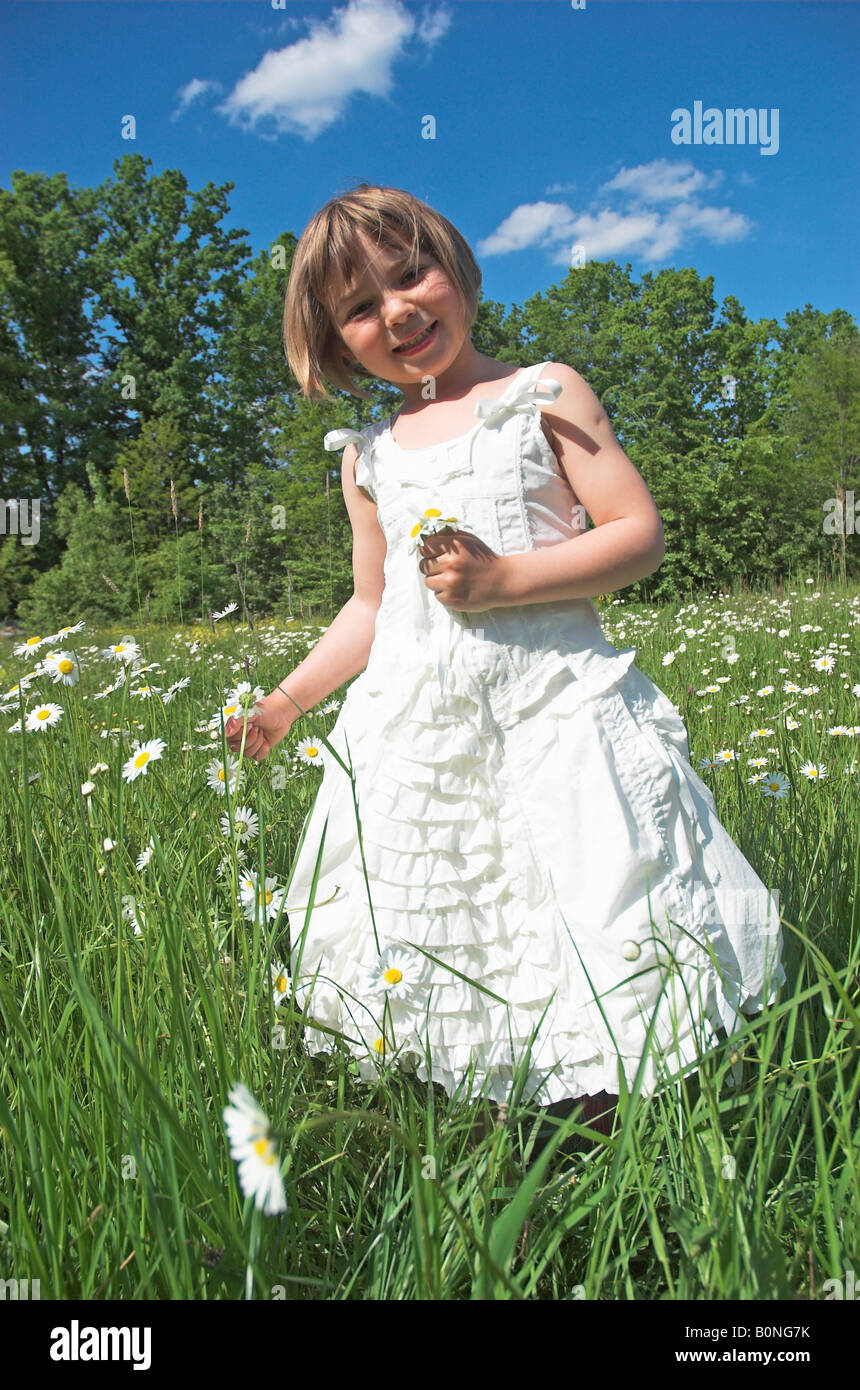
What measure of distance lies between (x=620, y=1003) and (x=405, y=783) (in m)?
0.44

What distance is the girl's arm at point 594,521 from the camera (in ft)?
4.24

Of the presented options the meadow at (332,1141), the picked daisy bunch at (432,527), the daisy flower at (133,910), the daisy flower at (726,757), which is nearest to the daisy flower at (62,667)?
the meadow at (332,1141)

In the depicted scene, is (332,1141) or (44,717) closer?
(332,1141)

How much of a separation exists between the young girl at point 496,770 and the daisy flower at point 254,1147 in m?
0.62

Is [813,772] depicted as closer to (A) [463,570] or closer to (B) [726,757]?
(B) [726,757]

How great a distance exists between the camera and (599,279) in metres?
30.0

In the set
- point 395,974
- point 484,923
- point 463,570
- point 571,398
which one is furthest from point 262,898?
point 571,398

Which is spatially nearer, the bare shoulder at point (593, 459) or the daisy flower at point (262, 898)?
the daisy flower at point (262, 898)

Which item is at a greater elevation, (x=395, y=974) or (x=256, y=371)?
(x=256, y=371)

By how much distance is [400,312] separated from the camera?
142cm

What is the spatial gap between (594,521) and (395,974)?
0.78 metres

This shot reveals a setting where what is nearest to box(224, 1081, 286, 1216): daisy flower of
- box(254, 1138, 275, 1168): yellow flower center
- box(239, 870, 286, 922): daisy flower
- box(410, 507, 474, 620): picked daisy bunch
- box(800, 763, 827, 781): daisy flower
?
box(254, 1138, 275, 1168): yellow flower center

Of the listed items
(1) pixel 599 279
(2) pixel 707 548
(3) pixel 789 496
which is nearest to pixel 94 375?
(1) pixel 599 279

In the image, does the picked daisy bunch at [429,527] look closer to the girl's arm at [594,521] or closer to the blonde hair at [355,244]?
the girl's arm at [594,521]
